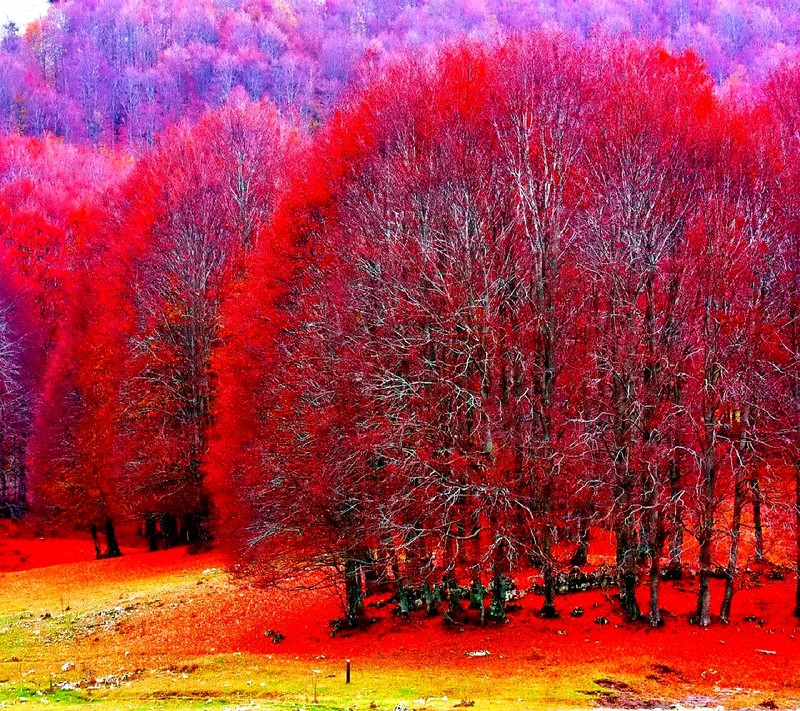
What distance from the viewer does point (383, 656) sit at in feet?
72.4

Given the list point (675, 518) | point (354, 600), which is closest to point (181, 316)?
point (354, 600)

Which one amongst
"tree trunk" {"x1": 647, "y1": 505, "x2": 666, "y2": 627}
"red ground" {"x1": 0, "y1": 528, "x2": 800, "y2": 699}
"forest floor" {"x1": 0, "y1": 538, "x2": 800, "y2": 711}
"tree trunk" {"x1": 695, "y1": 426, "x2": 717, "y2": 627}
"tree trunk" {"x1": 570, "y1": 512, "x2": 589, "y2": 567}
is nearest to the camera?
"forest floor" {"x1": 0, "y1": 538, "x2": 800, "y2": 711}

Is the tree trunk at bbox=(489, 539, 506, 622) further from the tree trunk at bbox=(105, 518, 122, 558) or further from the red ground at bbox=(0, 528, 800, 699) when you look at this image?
the tree trunk at bbox=(105, 518, 122, 558)

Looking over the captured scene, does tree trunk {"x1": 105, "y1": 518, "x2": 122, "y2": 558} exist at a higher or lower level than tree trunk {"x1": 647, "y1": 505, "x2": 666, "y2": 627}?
lower

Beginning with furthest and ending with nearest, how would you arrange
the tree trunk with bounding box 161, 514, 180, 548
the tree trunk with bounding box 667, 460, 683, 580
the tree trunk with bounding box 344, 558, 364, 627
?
the tree trunk with bounding box 161, 514, 180, 548, the tree trunk with bounding box 344, 558, 364, 627, the tree trunk with bounding box 667, 460, 683, 580

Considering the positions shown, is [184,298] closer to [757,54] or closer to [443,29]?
[757,54]

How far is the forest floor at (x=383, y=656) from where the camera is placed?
57.4ft

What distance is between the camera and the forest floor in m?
17.5

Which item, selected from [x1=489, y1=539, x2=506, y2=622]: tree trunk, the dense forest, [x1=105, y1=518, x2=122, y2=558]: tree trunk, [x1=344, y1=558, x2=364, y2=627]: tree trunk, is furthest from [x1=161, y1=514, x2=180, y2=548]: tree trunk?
[x1=489, y1=539, x2=506, y2=622]: tree trunk

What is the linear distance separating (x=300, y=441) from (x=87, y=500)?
21.9 m

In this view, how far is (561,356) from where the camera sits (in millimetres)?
25188

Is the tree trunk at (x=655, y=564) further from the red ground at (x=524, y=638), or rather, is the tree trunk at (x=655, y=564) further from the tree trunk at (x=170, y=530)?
the tree trunk at (x=170, y=530)

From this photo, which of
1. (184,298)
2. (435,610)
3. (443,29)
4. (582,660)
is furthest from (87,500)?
(443,29)

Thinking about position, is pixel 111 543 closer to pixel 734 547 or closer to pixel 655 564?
pixel 655 564
